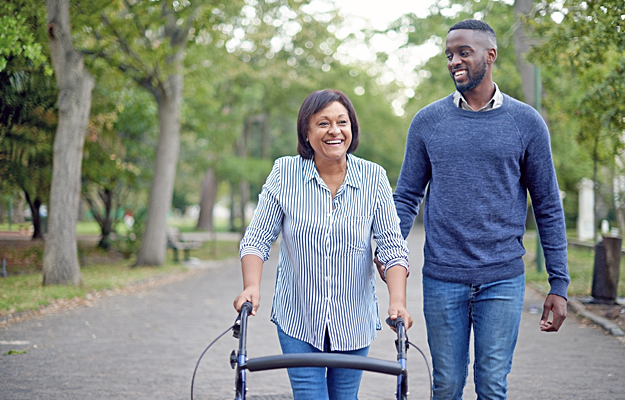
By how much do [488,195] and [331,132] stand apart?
826 millimetres

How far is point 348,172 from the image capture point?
3.06 metres

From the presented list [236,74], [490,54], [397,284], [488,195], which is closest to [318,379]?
Answer: [397,284]

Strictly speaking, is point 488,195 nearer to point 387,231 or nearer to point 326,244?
point 387,231

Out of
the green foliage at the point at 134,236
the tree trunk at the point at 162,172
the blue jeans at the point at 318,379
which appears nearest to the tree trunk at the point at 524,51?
the tree trunk at the point at 162,172

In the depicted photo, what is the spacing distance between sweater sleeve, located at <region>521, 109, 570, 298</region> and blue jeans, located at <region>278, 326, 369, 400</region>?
1013 mm

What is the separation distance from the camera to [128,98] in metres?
18.3

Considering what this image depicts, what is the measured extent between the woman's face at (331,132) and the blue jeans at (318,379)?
80 centimetres

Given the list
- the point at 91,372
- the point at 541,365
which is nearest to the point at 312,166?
the point at 91,372

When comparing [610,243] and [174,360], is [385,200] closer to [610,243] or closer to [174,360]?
[174,360]

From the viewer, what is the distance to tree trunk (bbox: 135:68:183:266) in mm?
17828

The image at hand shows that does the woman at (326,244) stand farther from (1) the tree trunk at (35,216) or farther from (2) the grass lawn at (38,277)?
(1) the tree trunk at (35,216)

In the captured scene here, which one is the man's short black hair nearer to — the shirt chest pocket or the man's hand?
the shirt chest pocket

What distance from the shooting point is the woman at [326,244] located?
115 inches

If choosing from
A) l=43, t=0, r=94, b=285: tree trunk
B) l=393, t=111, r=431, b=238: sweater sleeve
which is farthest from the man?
l=43, t=0, r=94, b=285: tree trunk
